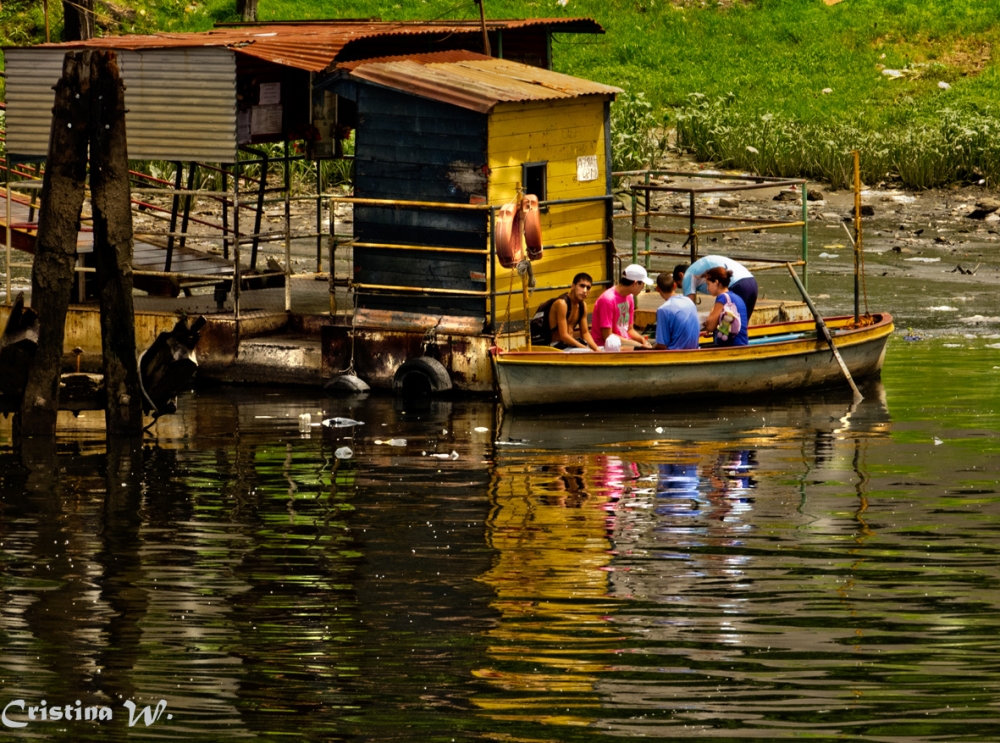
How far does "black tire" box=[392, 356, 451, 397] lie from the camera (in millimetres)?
19469

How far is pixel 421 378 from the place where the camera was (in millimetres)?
19656

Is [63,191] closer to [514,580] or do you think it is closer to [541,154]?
[541,154]

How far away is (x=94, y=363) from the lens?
2131 cm

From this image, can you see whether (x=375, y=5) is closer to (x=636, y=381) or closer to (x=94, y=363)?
(x=94, y=363)

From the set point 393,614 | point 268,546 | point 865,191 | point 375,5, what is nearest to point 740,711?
point 393,614

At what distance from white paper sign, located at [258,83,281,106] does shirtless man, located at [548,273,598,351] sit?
4470 millimetres

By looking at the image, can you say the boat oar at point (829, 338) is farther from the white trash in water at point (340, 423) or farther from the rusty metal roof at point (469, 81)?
the white trash in water at point (340, 423)

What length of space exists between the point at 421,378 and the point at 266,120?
13.2 feet

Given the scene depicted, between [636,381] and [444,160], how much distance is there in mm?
3313

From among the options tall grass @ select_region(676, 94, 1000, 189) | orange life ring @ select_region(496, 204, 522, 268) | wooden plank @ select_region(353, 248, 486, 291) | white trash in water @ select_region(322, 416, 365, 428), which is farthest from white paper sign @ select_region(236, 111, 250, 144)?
tall grass @ select_region(676, 94, 1000, 189)

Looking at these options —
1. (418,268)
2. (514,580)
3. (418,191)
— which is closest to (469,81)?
(418,191)

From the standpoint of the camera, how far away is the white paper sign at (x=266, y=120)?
69.4 ft

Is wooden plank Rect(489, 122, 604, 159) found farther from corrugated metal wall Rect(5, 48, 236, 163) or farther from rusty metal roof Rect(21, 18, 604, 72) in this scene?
corrugated metal wall Rect(5, 48, 236, 163)

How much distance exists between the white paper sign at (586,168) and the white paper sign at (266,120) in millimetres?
3671
